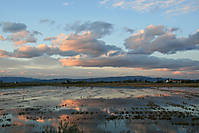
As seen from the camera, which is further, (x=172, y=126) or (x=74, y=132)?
(x=172, y=126)

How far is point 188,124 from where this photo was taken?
19.4 meters

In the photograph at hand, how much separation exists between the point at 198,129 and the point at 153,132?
434 cm

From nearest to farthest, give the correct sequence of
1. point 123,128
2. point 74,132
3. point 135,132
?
1. point 74,132
2. point 135,132
3. point 123,128

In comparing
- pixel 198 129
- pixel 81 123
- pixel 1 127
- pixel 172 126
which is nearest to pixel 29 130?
pixel 1 127

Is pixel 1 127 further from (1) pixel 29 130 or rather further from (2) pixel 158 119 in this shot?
(2) pixel 158 119

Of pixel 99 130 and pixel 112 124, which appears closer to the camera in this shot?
pixel 99 130

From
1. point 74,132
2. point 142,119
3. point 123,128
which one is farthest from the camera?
point 142,119

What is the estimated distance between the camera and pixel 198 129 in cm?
1714

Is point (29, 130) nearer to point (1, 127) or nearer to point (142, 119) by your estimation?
point (1, 127)

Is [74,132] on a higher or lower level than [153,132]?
higher

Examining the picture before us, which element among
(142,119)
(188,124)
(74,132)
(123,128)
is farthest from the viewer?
(142,119)

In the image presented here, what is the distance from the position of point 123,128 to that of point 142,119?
481 centimetres

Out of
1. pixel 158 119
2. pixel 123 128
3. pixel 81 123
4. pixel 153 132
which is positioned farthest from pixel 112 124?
pixel 158 119

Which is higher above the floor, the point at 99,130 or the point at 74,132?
the point at 74,132
